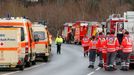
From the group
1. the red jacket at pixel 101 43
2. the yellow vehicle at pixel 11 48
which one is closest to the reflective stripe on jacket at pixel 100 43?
the red jacket at pixel 101 43

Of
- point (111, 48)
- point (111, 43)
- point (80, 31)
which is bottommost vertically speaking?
point (80, 31)

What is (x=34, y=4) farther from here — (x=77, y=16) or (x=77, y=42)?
(x=77, y=42)

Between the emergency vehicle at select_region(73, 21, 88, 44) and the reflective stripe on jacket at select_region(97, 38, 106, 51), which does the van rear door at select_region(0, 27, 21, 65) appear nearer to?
the reflective stripe on jacket at select_region(97, 38, 106, 51)

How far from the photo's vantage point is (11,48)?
24516 millimetres

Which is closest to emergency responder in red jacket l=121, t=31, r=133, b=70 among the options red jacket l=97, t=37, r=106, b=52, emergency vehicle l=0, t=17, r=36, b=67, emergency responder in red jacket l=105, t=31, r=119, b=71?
emergency responder in red jacket l=105, t=31, r=119, b=71

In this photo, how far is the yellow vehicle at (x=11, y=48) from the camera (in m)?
24.4

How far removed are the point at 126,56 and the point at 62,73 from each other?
373 cm

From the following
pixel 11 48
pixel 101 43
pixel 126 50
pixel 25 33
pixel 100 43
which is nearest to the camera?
pixel 11 48

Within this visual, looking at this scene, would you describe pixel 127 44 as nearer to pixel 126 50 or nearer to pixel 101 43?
pixel 126 50

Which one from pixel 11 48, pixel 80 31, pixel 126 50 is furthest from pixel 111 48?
pixel 80 31

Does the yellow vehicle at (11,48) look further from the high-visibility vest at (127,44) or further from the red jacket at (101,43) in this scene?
the high-visibility vest at (127,44)

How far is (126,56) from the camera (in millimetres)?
25078

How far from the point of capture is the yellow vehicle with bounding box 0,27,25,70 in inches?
961

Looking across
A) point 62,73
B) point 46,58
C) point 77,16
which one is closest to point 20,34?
point 62,73
